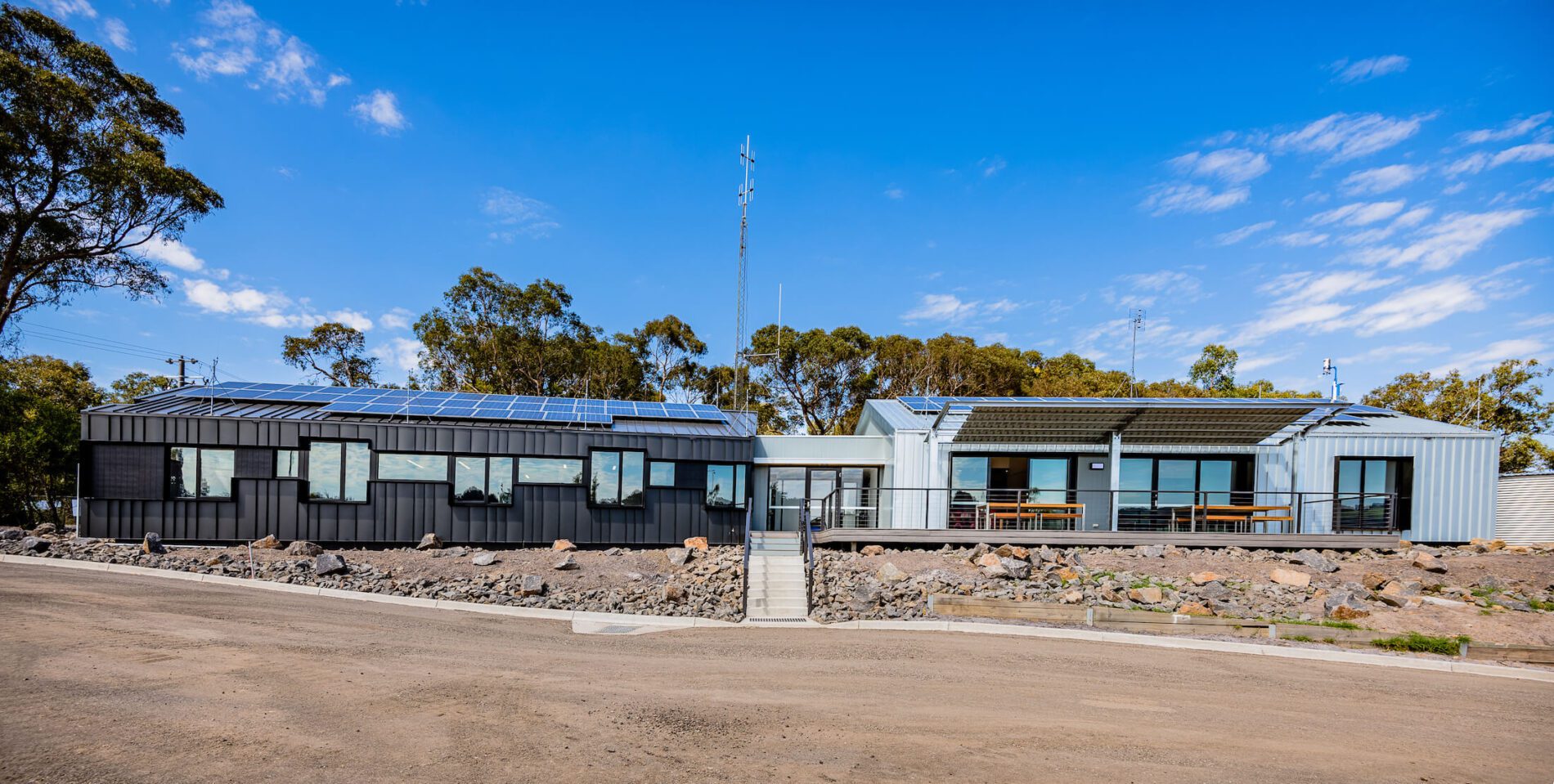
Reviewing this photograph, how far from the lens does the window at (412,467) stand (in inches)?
609

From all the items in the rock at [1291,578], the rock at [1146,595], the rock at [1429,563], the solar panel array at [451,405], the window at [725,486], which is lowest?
the rock at [1146,595]

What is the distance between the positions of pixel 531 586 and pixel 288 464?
7595 mm

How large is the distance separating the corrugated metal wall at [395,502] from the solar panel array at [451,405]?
100 cm

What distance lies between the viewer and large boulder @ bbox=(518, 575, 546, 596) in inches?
468

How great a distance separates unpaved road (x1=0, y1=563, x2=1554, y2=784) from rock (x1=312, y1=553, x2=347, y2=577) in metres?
2.73

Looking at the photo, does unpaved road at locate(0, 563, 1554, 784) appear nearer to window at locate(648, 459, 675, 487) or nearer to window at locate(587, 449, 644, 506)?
window at locate(587, 449, 644, 506)

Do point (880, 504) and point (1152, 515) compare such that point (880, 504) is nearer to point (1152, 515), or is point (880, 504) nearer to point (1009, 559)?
point (1009, 559)

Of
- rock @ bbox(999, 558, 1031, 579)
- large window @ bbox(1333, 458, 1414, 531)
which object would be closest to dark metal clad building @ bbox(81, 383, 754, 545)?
rock @ bbox(999, 558, 1031, 579)

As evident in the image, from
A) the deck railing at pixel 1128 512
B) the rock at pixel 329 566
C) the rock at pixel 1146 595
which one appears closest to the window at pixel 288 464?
the rock at pixel 329 566

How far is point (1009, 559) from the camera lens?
13.2 metres

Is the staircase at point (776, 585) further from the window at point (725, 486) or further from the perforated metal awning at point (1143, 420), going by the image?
the perforated metal awning at point (1143, 420)

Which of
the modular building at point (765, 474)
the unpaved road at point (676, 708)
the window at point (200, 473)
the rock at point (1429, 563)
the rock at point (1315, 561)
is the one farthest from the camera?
the modular building at point (765, 474)

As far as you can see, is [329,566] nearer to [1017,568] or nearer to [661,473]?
[661,473]

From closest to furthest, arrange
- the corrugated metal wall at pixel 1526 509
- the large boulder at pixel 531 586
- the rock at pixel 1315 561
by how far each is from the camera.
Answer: the large boulder at pixel 531 586 → the rock at pixel 1315 561 → the corrugated metal wall at pixel 1526 509
